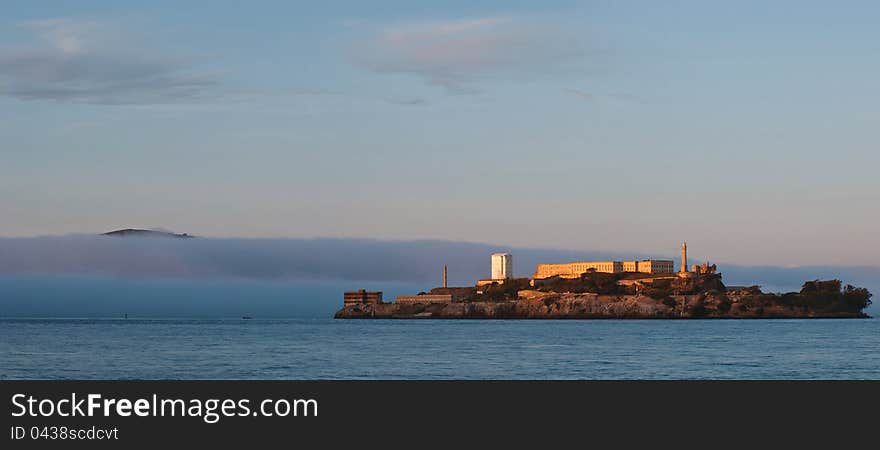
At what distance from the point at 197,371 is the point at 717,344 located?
180ft

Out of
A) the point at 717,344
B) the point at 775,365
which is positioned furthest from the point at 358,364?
the point at 717,344
